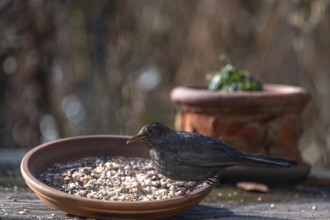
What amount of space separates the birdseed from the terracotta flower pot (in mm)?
979

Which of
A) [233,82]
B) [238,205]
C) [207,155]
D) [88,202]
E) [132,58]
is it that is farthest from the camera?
[132,58]

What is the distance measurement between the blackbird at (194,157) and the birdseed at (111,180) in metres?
0.11

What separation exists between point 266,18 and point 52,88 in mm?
2504

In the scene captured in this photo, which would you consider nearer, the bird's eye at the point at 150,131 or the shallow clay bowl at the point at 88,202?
the shallow clay bowl at the point at 88,202

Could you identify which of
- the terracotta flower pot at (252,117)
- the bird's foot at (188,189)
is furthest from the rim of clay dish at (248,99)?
the bird's foot at (188,189)

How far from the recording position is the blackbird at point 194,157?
3113 mm

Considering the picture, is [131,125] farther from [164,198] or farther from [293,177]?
[164,198]

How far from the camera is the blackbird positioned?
3113 mm

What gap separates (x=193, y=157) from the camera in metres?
3.13

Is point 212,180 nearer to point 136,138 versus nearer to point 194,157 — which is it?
point 194,157

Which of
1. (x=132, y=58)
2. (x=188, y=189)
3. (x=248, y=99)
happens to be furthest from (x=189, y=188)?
(x=132, y=58)

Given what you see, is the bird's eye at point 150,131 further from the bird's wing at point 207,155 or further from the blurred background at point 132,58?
the blurred background at point 132,58

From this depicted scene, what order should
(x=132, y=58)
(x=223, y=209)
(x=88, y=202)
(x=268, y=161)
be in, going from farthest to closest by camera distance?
1. (x=132, y=58)
2. (x=223, y=209)
3. (x=268, y=161)
4. (x=88, y=202)

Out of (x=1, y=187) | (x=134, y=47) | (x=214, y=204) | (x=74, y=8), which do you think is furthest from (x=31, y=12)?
(x=214, y=204)
